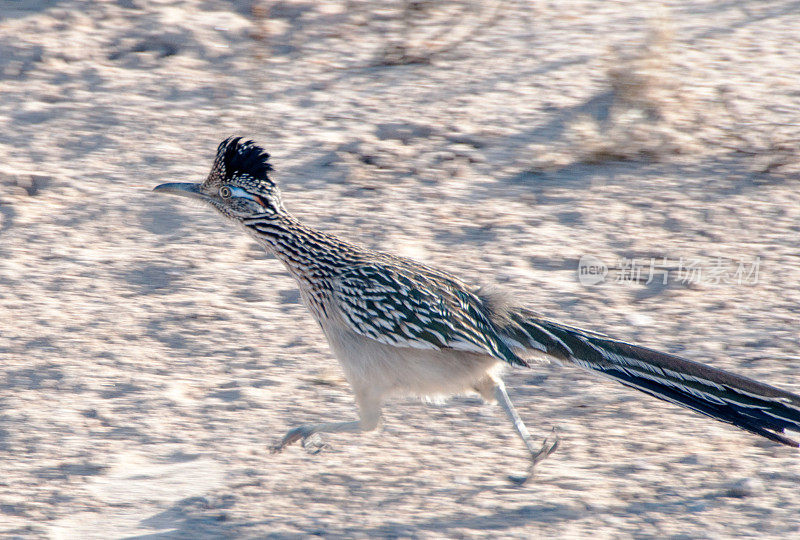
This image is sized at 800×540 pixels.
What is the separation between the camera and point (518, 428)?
438cm

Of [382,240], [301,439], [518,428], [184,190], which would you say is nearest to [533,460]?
[518,428]

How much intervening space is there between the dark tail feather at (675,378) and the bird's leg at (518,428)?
26 cm

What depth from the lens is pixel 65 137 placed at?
717 cm

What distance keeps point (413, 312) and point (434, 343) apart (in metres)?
0.16

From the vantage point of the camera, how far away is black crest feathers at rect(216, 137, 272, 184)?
468cm

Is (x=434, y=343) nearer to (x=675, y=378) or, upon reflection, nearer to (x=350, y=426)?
(x=350, y=426)

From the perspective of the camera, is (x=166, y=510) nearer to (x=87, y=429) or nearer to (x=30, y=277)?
(x=87, y=429)

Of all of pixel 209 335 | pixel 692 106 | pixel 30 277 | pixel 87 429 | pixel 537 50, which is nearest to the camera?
pixel 87 429

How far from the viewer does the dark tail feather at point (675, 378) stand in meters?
3.95

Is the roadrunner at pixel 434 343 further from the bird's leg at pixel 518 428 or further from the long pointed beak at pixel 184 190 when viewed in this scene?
the long pointed beak at pixel 184 190

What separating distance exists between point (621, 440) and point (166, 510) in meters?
2.03

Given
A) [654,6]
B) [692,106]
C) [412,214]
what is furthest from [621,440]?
[654,6]

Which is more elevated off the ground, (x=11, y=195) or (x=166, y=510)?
(x=11, y=195)

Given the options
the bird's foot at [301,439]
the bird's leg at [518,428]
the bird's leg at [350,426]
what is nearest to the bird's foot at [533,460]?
the bird's leg at [518,428]
